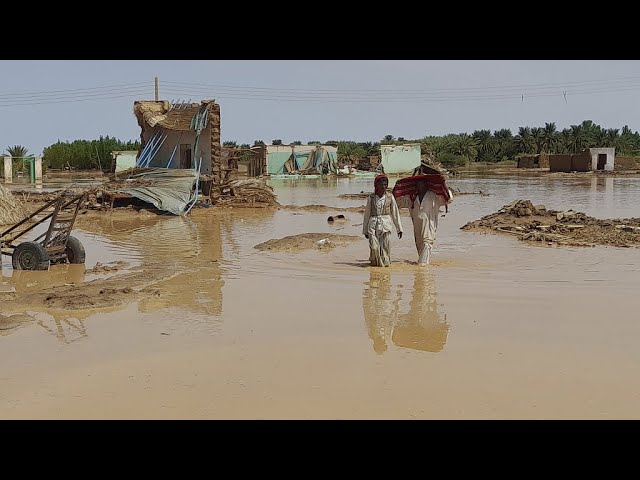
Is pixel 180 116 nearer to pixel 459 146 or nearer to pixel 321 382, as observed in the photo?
pixel 321 382

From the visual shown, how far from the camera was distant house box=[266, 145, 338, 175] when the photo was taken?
5178cm

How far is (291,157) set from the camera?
5231cm

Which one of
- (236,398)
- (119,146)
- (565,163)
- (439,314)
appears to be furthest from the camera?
(119,146)

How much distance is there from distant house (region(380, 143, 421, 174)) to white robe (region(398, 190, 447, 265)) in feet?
124

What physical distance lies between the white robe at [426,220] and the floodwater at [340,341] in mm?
308

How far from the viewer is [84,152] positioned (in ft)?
189

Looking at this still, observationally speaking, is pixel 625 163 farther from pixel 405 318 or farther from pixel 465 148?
pixel 405 318

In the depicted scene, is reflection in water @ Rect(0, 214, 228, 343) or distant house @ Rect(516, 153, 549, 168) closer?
reflection in water @ Rect(0, 214, 228, 343)

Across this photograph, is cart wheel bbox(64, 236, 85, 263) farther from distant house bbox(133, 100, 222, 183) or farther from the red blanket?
distant house bbox(133, 100, 222, 183)

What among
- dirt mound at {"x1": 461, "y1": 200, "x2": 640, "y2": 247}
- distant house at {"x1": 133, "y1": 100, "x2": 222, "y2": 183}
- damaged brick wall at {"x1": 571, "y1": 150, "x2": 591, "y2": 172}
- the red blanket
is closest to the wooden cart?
the red blanket

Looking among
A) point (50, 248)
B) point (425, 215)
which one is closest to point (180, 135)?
point (50, 248)

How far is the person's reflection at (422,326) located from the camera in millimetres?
6266
